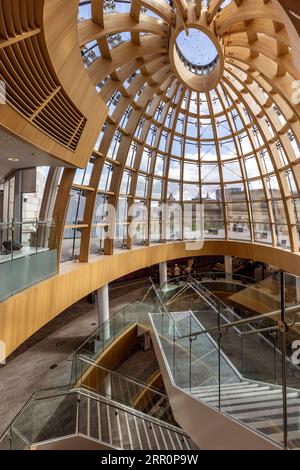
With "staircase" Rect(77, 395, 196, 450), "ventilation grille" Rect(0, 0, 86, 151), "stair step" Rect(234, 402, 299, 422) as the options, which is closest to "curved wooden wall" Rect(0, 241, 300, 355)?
"staircase" Rect(77, 395, 196, 450)

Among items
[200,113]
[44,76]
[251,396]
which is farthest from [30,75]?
[200,113]

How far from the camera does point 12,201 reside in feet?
25.6

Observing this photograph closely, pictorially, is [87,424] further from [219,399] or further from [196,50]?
[196,50]

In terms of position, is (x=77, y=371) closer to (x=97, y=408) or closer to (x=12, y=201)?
(x=97, y=408)

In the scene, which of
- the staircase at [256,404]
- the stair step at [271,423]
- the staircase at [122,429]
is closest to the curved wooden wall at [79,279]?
the staircase at [122,429]

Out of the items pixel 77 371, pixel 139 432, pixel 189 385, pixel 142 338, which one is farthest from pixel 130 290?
pixel 189 385

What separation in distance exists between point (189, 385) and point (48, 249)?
545 centimetres

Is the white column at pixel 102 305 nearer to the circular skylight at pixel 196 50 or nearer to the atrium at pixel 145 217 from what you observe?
the atrium at pixel 145 217

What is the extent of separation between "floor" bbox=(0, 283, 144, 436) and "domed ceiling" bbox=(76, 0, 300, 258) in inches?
205

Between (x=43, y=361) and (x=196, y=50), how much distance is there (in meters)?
16.0

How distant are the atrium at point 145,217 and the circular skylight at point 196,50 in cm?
6

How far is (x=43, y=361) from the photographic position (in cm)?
1033

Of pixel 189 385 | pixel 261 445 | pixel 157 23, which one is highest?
pixel 157 23
